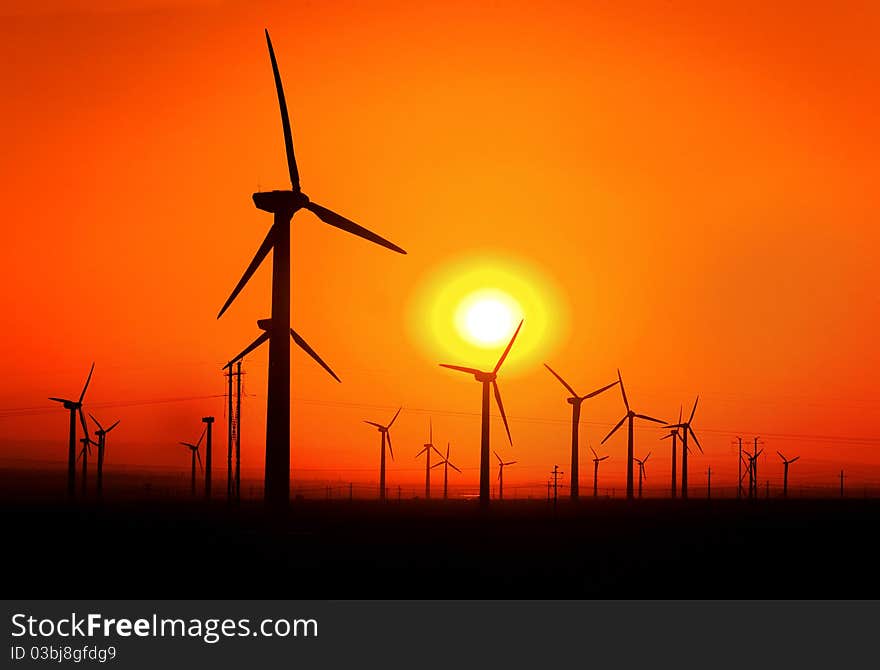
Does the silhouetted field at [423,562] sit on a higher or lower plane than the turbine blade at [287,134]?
lower

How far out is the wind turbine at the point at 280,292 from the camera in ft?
223

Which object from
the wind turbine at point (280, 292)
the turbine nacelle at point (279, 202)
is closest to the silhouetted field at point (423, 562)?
the wind turbine at point (280, 292)

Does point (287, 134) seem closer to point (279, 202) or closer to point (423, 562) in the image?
point (279, 202)

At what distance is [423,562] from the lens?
6309cm

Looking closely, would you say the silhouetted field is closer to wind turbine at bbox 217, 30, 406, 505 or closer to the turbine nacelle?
wind turbine at bbox 217, 30, 406, 505

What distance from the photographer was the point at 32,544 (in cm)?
7094

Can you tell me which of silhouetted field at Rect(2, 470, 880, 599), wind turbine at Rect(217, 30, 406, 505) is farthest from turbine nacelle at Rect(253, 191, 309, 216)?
silhouetted field at Rect(2, 470, 880, 599)

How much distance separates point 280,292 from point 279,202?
6.19 metres

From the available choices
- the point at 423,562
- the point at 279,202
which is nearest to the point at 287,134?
the point at 279,202

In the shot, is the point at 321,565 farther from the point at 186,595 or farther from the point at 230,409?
the point at 230,409

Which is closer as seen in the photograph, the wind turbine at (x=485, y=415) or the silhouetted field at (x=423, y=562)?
the silhouetted field at (x=423, y=562)

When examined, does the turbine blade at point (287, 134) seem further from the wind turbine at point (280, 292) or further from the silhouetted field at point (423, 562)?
the silhouetted field at point (423, 562)
